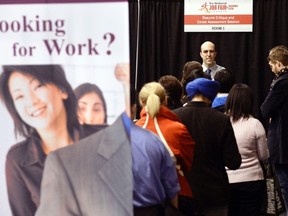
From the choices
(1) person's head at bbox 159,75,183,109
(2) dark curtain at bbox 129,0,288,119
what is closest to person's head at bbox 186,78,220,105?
(1) person's head at bbox 159,75,183,109

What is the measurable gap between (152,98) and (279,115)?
1.50 metres

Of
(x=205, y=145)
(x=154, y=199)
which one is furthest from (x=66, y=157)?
(x=205, y=145)

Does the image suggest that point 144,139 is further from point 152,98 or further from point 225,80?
point 225,80

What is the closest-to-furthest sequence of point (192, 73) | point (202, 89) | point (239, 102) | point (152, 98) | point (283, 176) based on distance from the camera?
point (152, 98) → point (202, 89) → point (239, 102) → point (192, 73) → point (283, 176)

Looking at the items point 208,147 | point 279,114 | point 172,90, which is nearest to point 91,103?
point 208,147

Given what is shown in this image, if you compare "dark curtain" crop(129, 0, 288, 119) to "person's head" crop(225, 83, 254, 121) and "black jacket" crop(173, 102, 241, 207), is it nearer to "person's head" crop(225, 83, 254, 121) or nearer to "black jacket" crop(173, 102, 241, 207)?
"person's head" crop(225, 83, 254, 121)

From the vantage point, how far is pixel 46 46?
5.68 feet

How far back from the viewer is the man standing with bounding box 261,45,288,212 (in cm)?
417

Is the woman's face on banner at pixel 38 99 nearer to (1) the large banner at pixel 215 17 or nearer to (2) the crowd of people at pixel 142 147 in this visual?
(2) the crowd of people at pixel 142 147

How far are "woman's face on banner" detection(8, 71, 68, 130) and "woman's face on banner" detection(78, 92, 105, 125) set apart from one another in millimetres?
49

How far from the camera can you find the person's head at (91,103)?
173 cm

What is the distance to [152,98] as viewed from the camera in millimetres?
2988

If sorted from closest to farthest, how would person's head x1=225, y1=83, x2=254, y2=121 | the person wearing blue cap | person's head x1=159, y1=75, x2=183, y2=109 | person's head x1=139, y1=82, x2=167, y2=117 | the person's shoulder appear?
the person's shoulder, person's head x1=139, y1=82, x2=167, y2=117, the person wearing blue cap, person's head x1=159, y1=75, x2=183, y2=109, person's head x1=225, y1=83, x2=254, y2=121

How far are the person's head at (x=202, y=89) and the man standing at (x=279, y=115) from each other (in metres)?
0.86
